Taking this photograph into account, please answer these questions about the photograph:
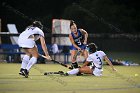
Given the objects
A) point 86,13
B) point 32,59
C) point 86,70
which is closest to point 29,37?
point 32,59

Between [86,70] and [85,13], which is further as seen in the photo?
[85,13]

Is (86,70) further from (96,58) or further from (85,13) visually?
(85,13)

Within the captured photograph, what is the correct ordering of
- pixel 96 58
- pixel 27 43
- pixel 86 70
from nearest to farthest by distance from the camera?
pixel 27 43 < pixel 96 58 < pixel 86 70

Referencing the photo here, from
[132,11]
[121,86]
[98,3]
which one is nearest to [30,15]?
[98,3]

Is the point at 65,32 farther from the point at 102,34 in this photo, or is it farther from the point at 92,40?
the point at 102,34

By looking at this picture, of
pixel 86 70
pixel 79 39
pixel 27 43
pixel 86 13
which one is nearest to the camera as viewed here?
pixel 27 43

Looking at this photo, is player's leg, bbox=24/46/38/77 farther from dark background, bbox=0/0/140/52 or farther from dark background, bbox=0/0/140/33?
dark background, bbox=0/0/140/33

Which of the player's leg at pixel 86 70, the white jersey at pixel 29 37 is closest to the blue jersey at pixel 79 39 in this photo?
the player's leg at pixel 86 70

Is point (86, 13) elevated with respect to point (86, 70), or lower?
elevated

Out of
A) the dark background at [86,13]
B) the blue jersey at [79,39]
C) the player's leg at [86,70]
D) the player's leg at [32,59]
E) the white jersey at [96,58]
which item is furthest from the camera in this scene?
the dark background at [86,13]

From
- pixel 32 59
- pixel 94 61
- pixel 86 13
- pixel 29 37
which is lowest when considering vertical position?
pixel 94 61

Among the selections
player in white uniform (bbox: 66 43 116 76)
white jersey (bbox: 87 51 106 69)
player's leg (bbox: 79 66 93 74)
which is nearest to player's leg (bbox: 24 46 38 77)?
player in white uniform (bbox: 66 43 116 76)

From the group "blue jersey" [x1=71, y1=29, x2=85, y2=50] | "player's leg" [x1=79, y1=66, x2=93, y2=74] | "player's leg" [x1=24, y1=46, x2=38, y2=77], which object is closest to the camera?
"player's leg" [x1=24, y1=46, x2=38, y2=77]

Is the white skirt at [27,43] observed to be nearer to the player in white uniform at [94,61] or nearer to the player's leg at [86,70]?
the player in white uniform at [94,61]
